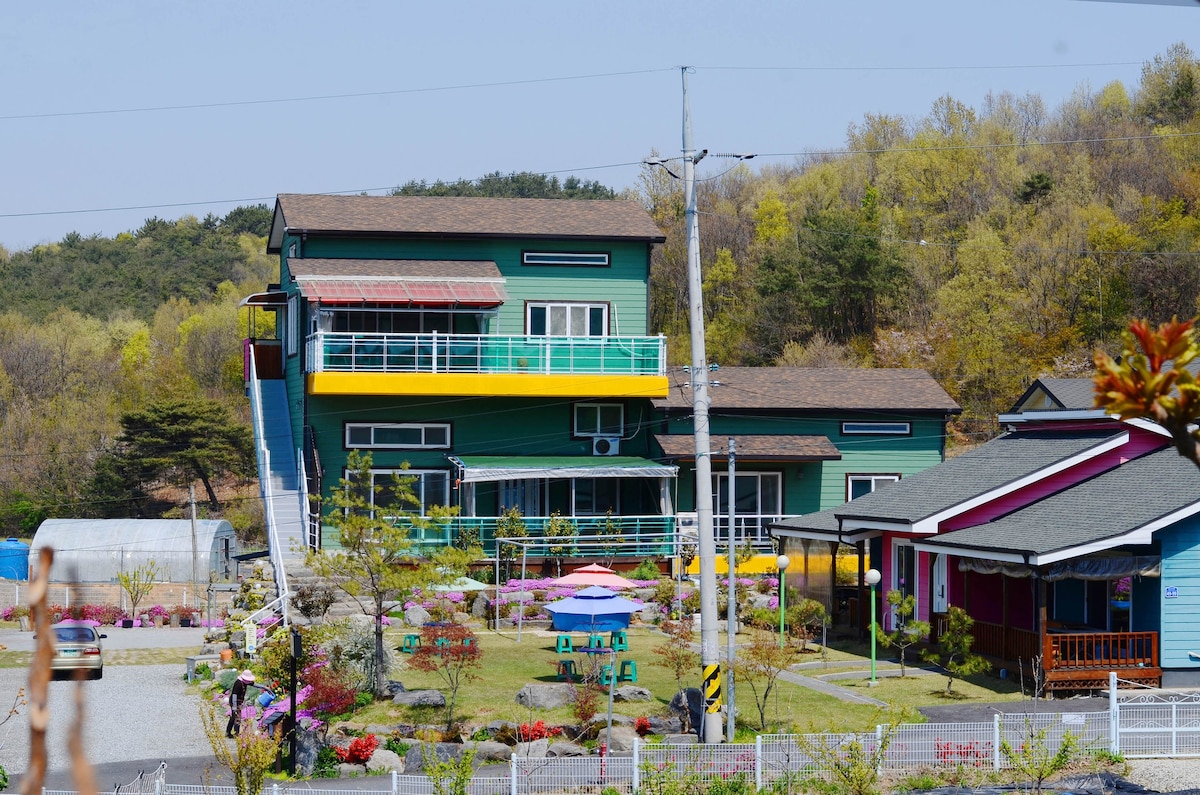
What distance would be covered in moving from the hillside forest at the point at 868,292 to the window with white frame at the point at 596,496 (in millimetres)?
21833

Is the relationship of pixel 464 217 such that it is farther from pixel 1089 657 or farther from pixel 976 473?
pixel 1089 657

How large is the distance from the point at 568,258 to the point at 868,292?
2583 centimetres

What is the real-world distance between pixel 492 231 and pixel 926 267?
29.4 meters

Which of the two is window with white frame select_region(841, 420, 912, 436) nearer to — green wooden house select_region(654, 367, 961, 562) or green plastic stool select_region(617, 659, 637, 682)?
green wooden house select_region(654, 367, 961, 562)

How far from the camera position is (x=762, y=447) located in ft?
125

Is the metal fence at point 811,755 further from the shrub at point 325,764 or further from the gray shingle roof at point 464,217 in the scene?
the gray shingle roof at point 464,217

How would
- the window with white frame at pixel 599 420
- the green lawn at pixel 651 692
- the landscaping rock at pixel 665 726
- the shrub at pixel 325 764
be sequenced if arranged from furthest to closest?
the window with white frame at pixel 599 420
the green lawn at pixel 651 692
the landscaping rock at pixel 665 726
the shrub at pixel 325 764

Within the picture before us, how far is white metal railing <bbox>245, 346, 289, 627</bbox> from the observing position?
94.5 feet

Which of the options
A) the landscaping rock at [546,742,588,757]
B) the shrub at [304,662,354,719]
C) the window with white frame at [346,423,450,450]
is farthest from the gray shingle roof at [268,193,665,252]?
the landscaping rock at [546,742,588,757]

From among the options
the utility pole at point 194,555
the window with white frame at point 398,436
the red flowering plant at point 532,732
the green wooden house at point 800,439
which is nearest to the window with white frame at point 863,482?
the green wooden house at point 800,439

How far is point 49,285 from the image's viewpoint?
9425 cm

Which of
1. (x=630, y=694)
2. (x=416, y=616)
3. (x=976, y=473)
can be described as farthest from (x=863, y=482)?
(x=630, y=694)

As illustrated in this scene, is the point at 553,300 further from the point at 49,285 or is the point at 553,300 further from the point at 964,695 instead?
the point at 49,285

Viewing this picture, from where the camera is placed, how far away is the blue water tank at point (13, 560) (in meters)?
48.2
